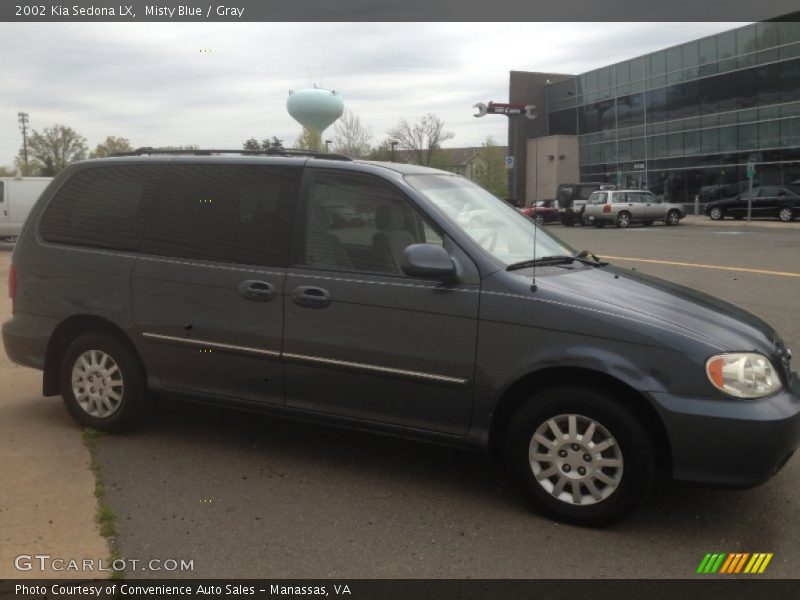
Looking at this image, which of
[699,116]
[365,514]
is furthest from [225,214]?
[699,116]

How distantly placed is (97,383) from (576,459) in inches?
118

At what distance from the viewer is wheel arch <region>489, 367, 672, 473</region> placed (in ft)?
11.7

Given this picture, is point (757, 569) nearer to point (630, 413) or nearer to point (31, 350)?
point (630, 413)

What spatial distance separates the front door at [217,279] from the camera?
14.3 ft

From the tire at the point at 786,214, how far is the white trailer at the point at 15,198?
28358mm

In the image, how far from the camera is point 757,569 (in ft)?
10.8

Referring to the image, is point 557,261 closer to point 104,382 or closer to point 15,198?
point 104,382

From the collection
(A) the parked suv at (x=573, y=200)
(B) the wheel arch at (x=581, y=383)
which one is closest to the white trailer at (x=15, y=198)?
(B) the wheel arch at (x=581, y=383)

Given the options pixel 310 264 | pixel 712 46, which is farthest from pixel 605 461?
pixel 712 46

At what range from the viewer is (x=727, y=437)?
341cm

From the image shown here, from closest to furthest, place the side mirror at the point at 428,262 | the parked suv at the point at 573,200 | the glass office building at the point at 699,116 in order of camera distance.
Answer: the side mirror at the point at 428,262, the parked suv at the point at 573,200, the glass office building at the point at 699,116
